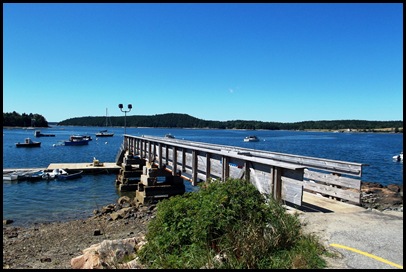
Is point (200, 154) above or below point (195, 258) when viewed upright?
above

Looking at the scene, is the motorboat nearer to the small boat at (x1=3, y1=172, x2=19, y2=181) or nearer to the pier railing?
the small boat at (x1=3, y1=172, x2=19, y2=181)

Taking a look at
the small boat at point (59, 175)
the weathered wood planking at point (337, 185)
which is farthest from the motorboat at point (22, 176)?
the weathered wood planking at point (337, 185)

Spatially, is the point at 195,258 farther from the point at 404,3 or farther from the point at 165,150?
the point at 165,150

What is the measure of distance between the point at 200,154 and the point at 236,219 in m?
7.11

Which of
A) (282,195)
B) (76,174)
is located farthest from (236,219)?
(76,174)

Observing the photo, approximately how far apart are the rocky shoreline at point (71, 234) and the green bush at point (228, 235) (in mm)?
3531

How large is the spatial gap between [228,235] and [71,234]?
9.59 metres

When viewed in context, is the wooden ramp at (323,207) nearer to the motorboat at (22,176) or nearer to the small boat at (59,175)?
the small boat at (59,175)

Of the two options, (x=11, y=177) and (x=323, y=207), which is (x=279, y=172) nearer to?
(x=323, y=207)

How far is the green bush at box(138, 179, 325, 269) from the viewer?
454 cm

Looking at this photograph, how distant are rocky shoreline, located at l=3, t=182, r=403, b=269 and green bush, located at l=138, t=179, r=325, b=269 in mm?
3531

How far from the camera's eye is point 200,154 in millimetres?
12094

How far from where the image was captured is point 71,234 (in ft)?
40.2

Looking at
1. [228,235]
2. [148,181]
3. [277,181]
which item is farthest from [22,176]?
[228,235]
